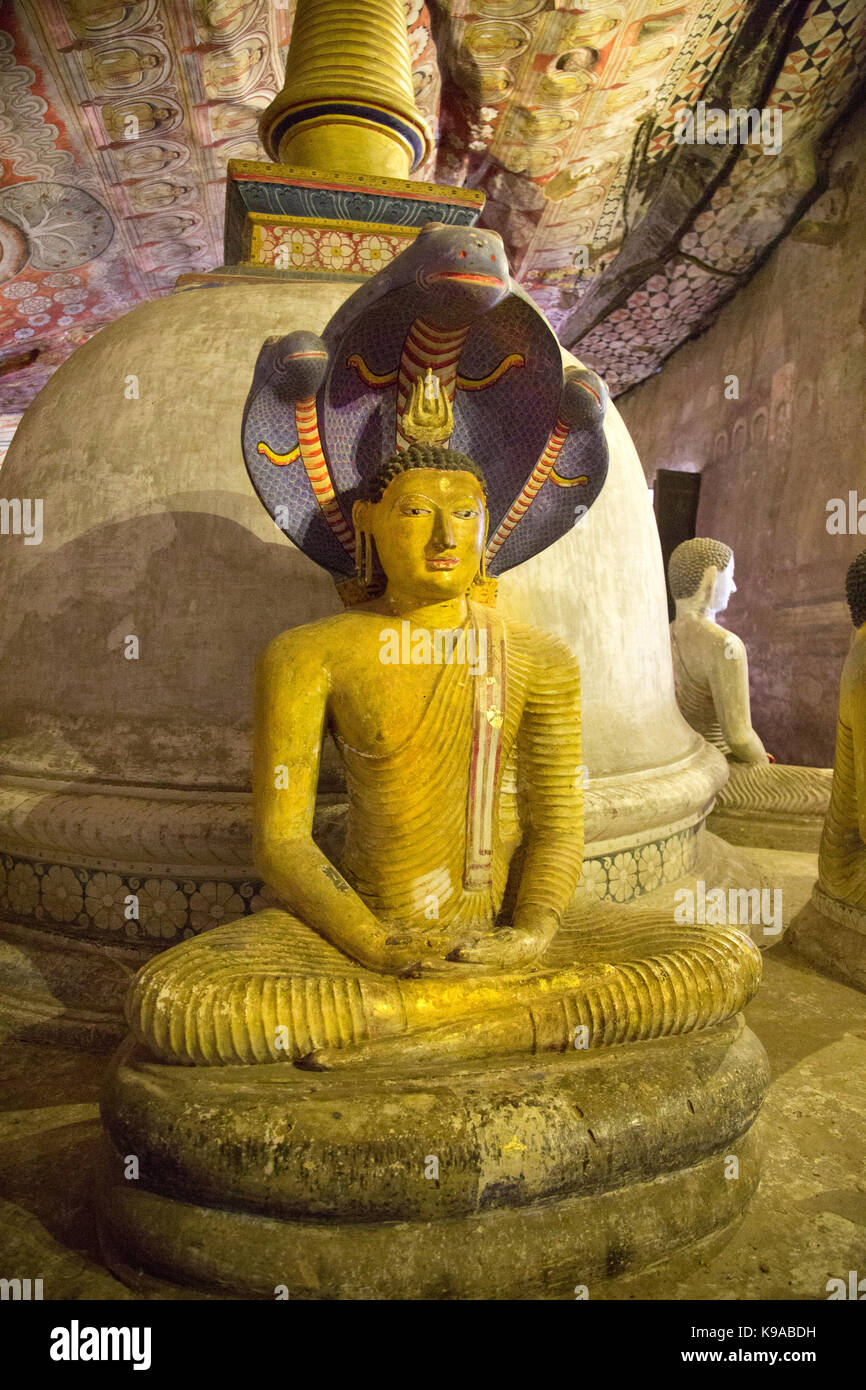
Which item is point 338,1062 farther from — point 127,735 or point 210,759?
point 127,735

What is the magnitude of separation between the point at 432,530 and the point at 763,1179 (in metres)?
1.57

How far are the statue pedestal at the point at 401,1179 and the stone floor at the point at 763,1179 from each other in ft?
0.23

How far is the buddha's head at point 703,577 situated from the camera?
5305 millimetres

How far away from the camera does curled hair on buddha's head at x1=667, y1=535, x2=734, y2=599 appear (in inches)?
210

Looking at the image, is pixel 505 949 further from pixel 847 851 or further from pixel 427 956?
pixel 847 851
